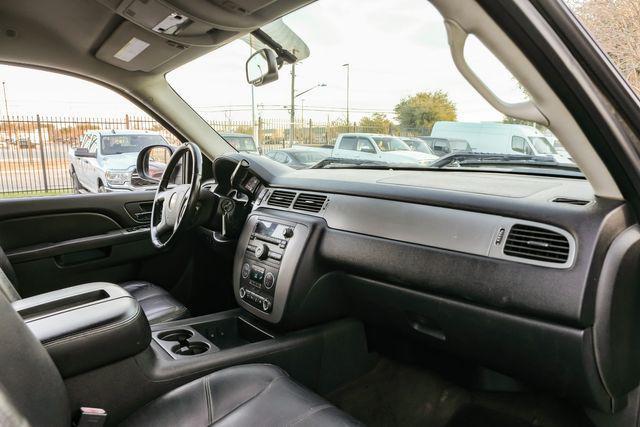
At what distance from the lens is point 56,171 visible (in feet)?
12.0

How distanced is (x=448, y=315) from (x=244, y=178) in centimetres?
121

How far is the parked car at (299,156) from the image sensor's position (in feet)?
8.46

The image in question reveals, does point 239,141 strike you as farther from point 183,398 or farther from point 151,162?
point 183,398

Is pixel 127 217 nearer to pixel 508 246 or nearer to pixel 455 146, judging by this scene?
pixel 455 146

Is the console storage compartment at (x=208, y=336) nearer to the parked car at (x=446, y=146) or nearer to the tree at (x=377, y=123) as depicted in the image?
the parked car at (x=446, y=146)

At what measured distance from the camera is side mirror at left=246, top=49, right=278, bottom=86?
7.37 ft

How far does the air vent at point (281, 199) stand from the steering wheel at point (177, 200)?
360 millimetres

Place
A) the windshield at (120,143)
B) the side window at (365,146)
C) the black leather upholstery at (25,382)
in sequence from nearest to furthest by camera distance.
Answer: the black leather upholstery at (25,382)
the side window at (365,146)
the windshield at (120,143)

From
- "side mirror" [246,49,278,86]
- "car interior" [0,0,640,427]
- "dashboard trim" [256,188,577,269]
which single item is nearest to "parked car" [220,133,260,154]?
"car interior" [0,0,640,427]

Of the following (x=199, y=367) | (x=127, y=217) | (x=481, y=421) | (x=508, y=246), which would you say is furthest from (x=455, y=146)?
(x=127, y=217)

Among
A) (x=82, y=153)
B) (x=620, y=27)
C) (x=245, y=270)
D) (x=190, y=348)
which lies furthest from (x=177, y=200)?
(x=82, y=153)

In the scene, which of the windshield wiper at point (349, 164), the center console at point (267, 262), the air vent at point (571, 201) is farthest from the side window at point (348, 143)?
the air vent at point (571, 201)

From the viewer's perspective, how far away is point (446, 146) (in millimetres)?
2082

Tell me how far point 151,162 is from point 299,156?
1.03 meters
